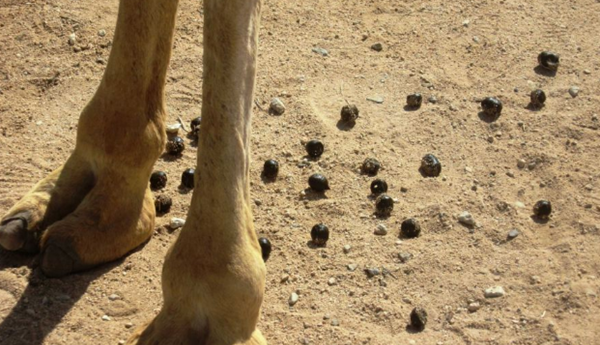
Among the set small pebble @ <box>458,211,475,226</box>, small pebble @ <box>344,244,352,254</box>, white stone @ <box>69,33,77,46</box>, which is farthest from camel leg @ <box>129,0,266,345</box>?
white stone @ <box>69,33,77,46</box>

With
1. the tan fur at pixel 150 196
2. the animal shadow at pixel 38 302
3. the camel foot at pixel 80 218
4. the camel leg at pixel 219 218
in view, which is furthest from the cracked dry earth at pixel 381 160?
the camel leg at pixel 219 218

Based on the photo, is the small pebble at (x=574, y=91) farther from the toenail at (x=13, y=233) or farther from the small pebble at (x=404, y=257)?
the toenail at (x=13, y=233)

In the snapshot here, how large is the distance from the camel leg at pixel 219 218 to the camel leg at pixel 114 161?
76 centimetres

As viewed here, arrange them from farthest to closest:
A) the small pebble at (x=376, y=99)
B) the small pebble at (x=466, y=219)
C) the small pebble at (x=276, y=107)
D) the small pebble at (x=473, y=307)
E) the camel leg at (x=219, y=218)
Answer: the small pebble at (x=376, y=99) → the small pebble at (x=276, y=107) → the small pebble at (x=466, y=219) → the small pebble at (x=473, y=307) → the camel leg at (x=219, y=218)

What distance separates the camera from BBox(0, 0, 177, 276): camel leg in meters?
4.25

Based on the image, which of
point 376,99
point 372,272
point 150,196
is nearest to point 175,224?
point 150,196

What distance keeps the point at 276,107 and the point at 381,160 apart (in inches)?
31.8

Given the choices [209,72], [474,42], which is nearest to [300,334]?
[209,72]

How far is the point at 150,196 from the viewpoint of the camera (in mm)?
4551

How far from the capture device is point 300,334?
4.15 metres

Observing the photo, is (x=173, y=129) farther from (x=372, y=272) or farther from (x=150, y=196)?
(x=372, y=272)

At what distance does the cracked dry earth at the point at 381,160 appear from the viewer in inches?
167

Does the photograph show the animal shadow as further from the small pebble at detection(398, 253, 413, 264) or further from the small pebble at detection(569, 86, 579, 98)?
the small pebble at detection(569, 86, 579, 98)

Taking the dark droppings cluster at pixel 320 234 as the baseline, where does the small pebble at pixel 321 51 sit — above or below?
above
